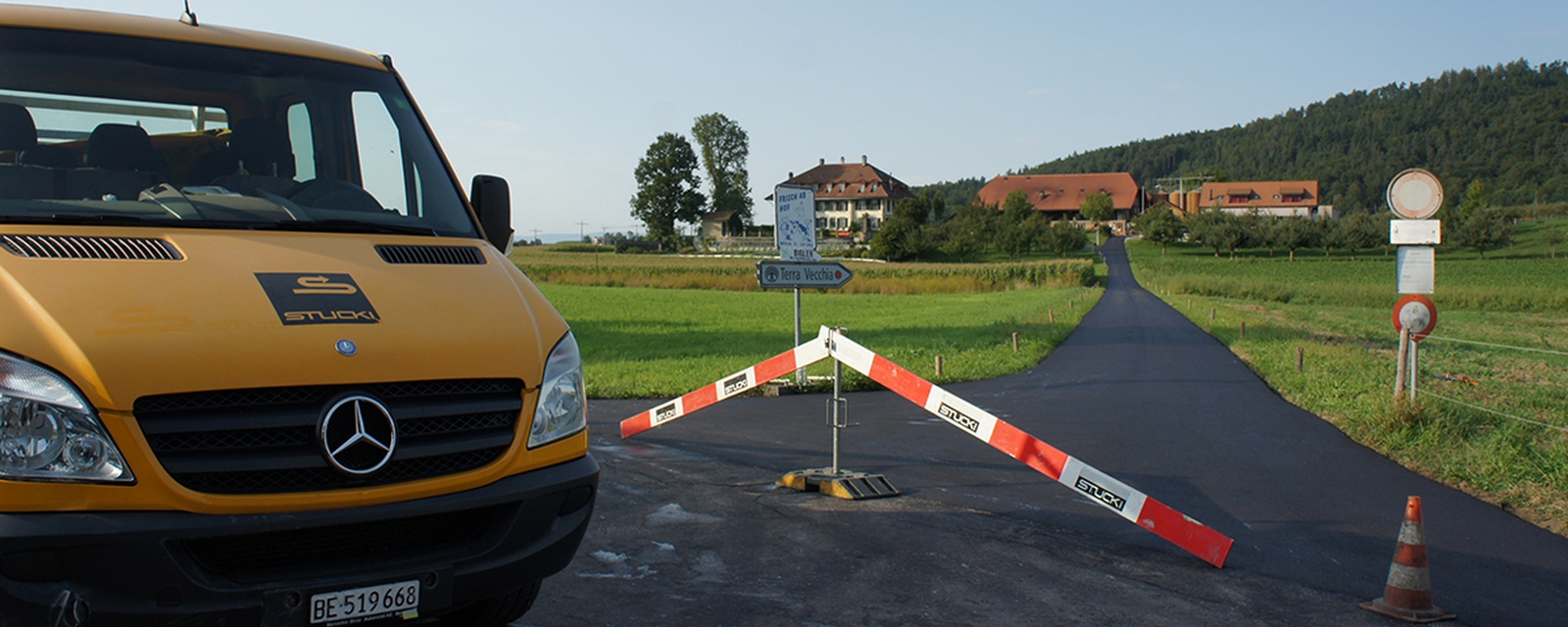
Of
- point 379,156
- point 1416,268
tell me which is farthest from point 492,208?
point 1416,268

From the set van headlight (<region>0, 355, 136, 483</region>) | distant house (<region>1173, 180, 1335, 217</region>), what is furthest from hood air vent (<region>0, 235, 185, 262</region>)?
distant house (<region>1173, 180, 1335, 217</region>)

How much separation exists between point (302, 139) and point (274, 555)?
2.26m

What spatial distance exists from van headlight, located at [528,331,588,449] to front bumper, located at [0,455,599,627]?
13cm

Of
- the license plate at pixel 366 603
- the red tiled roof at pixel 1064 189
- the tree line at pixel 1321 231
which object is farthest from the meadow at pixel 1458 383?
the red tiled roof at pixel 1064 189

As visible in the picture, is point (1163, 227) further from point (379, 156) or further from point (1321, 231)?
point (379, 156)

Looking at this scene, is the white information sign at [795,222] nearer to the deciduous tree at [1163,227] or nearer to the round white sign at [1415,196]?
the round white sign at [1415,196]

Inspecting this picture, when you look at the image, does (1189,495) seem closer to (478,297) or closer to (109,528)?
(478,297)

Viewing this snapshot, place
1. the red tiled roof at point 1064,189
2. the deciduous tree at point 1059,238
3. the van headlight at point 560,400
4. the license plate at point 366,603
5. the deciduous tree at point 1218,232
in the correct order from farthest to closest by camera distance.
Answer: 1. the red tiled roof at point 1064,189
2. the deciduous tree at point 1059,238
3. the deciduous tree at point 1218,232
4. the van headlight at point 560,400
5. the license plate at point 366,603

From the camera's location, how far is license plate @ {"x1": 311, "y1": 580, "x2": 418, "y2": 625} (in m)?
3.02

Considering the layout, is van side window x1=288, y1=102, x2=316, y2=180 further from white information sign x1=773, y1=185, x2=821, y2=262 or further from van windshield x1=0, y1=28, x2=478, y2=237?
white information sign x1=773, y1=185, x2=821, y2=262

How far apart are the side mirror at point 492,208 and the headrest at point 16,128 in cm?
165

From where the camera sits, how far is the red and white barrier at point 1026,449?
579 cm

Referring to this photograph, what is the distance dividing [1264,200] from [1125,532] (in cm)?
17075

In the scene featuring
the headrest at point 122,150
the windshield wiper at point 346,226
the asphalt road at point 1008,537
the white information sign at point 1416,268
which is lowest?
the asphalt road at point 1008,537
